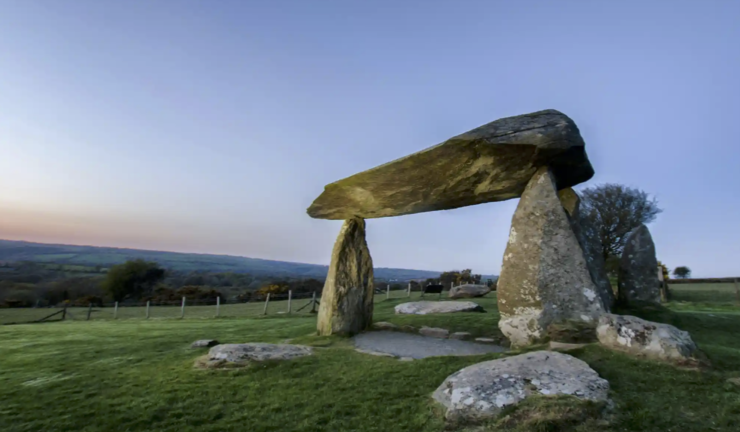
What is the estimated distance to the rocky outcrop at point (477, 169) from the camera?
716cm

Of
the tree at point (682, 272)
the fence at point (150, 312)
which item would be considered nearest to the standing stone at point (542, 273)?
the fence at point (150, 312)

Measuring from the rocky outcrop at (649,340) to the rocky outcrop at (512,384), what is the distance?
3.64ft

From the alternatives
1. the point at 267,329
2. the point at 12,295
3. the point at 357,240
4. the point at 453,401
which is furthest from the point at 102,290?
the point at 453,401

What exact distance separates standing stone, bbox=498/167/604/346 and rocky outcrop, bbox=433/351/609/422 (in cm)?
180

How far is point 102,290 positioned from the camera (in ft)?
133

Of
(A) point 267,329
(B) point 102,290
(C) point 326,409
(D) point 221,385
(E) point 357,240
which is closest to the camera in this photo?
(C) point 326,409

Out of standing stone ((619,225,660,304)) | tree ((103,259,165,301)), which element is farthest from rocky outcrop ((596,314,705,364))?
tree ((103,259,165,301))

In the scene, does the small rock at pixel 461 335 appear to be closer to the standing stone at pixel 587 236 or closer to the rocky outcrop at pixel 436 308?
the standing stone at pixel 587 236

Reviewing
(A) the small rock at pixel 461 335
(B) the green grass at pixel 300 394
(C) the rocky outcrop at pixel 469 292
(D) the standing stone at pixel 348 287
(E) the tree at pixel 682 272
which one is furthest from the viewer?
(E) the tree at pixel 682 272

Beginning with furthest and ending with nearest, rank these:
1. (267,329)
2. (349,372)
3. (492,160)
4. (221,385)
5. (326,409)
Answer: (267,329)
(492,160)
(349,372)
(221,385)
(326,409)

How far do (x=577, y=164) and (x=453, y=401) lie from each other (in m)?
5.69

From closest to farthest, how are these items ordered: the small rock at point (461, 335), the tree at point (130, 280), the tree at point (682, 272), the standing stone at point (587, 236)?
the standing stone at point (587, 236) < the small rock at point (461, 335) < the tree at point (682, 272) < the tree at point (130, 280)

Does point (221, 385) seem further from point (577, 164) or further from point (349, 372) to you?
point (577, 164)

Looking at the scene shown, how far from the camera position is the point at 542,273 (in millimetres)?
7188
